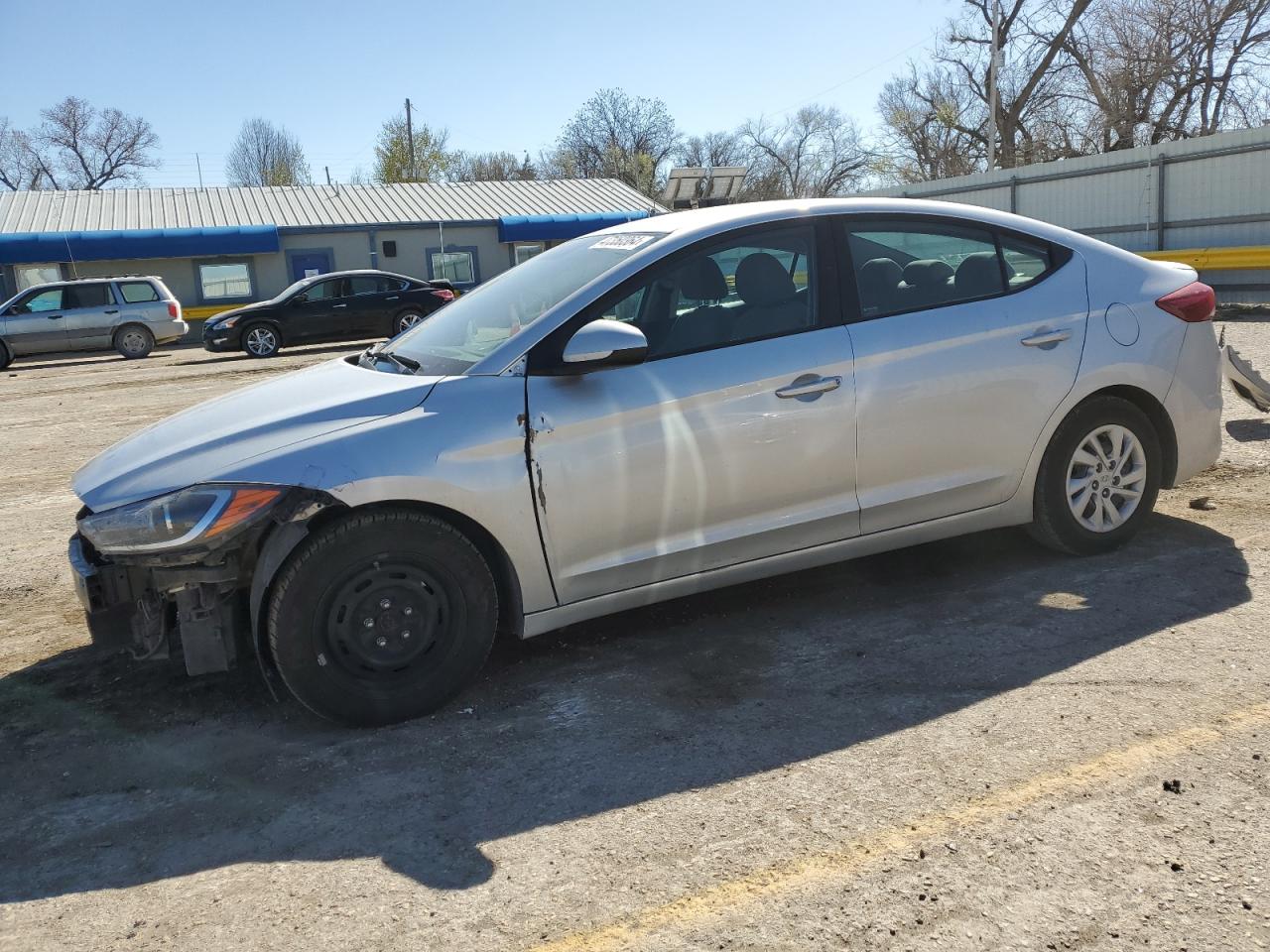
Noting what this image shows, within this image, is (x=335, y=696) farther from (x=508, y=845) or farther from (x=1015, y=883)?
(x=1015, y=883)

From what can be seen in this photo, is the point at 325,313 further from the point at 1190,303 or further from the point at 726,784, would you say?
the point at 726,784

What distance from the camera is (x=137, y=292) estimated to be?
2305cm

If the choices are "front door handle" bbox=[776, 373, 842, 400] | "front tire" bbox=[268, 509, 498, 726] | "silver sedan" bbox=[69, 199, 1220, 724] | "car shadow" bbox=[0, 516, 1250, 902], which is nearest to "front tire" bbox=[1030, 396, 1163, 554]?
"silver sedan" bbox=[69, 199, 1220, 724]

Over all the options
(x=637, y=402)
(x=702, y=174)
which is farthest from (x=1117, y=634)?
(x=702, y=174)

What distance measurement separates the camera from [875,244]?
4.42 meters

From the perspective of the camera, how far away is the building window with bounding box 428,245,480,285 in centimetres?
3394

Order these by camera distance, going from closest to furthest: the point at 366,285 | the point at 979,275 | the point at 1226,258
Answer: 1. the point at 979,275
2. the point at 1226,258
3. the point at 366,285

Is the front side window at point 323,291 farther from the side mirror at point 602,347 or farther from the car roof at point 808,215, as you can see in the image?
the side mirror at point 602,347

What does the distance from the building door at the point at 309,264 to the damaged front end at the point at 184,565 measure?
30447 mm

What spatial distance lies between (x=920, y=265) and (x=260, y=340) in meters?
19.0

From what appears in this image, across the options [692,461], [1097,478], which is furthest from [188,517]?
[1097,478]

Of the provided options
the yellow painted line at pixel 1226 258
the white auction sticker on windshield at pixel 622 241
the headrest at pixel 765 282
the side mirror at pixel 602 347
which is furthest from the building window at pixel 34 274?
the side mirror at pixel 602 347

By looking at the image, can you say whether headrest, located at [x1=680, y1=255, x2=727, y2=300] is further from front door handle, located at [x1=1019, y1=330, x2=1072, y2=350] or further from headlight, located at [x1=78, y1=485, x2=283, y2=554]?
headlight, located at [x1=78, y1=485, x2=283, y2=554]

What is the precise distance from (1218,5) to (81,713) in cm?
4026
